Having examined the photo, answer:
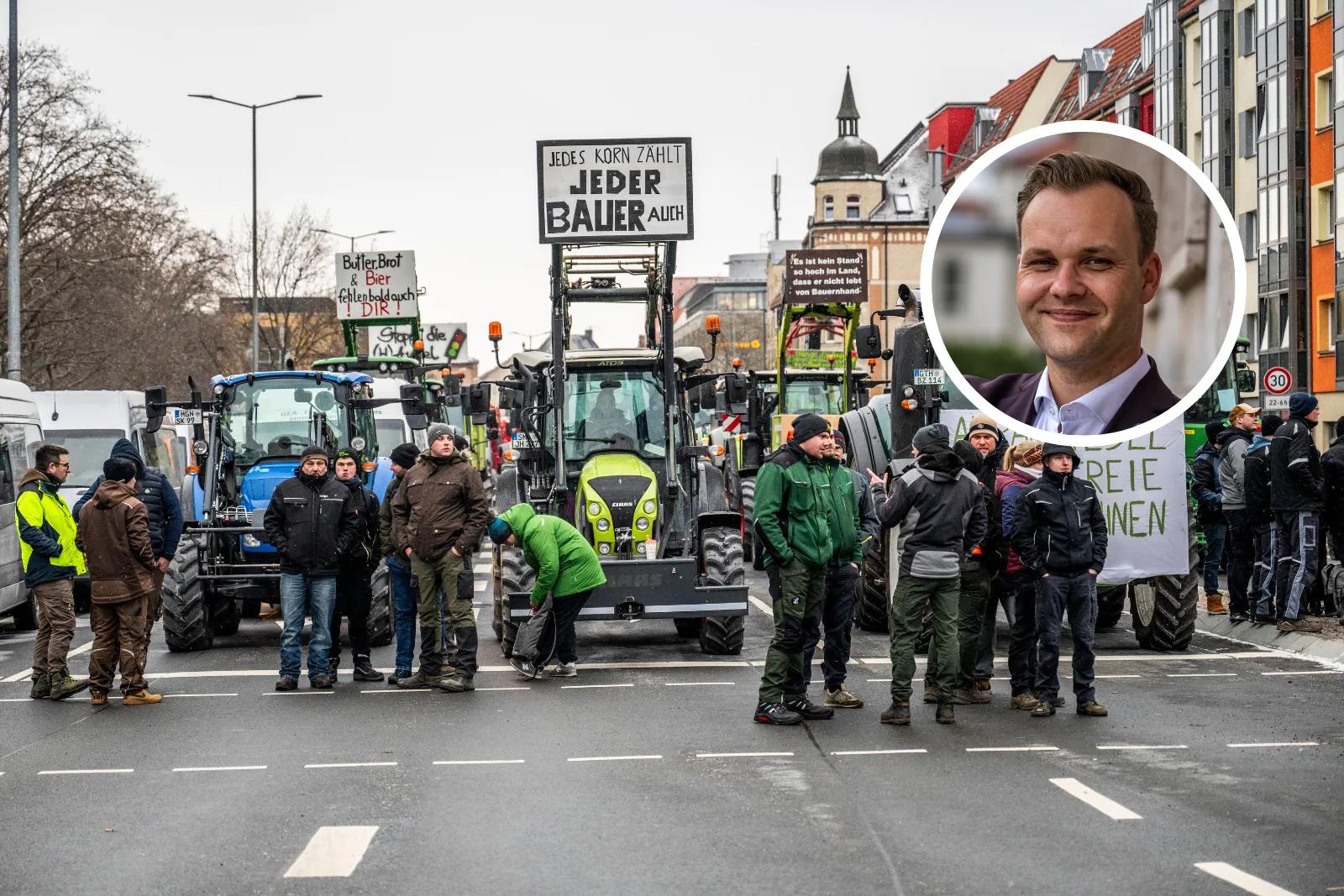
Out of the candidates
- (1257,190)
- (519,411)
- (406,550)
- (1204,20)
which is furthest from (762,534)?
(1204,20)

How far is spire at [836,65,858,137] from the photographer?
121250mm

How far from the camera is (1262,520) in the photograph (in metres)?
15.9

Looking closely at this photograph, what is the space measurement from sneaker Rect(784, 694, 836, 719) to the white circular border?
752 cm

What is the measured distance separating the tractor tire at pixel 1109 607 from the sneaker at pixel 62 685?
28.5 ft

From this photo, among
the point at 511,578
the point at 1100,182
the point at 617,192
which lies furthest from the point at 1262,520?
the point at 1100,182

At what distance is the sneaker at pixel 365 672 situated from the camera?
14.4 m

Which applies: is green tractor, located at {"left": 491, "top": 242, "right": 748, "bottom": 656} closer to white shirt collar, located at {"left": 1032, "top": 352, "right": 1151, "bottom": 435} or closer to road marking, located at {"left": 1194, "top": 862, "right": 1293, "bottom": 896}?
road marking, located at {"left": 1194, "top": 862, "right": 1293, "bottom": 896}

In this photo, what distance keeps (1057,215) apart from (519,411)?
13.9 meters

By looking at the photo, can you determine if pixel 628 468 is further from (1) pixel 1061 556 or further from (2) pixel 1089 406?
(2) pixel 1089 406

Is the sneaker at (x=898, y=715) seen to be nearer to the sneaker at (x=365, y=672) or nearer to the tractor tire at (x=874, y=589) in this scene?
the sneaker at (x=365, y=672)

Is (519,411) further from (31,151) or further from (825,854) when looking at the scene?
(31,151)

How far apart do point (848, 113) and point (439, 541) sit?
369 feet

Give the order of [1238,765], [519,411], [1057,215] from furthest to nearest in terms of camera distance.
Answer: [519,411] < [1238,765] < [1057,215]

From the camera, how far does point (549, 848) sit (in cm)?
763
